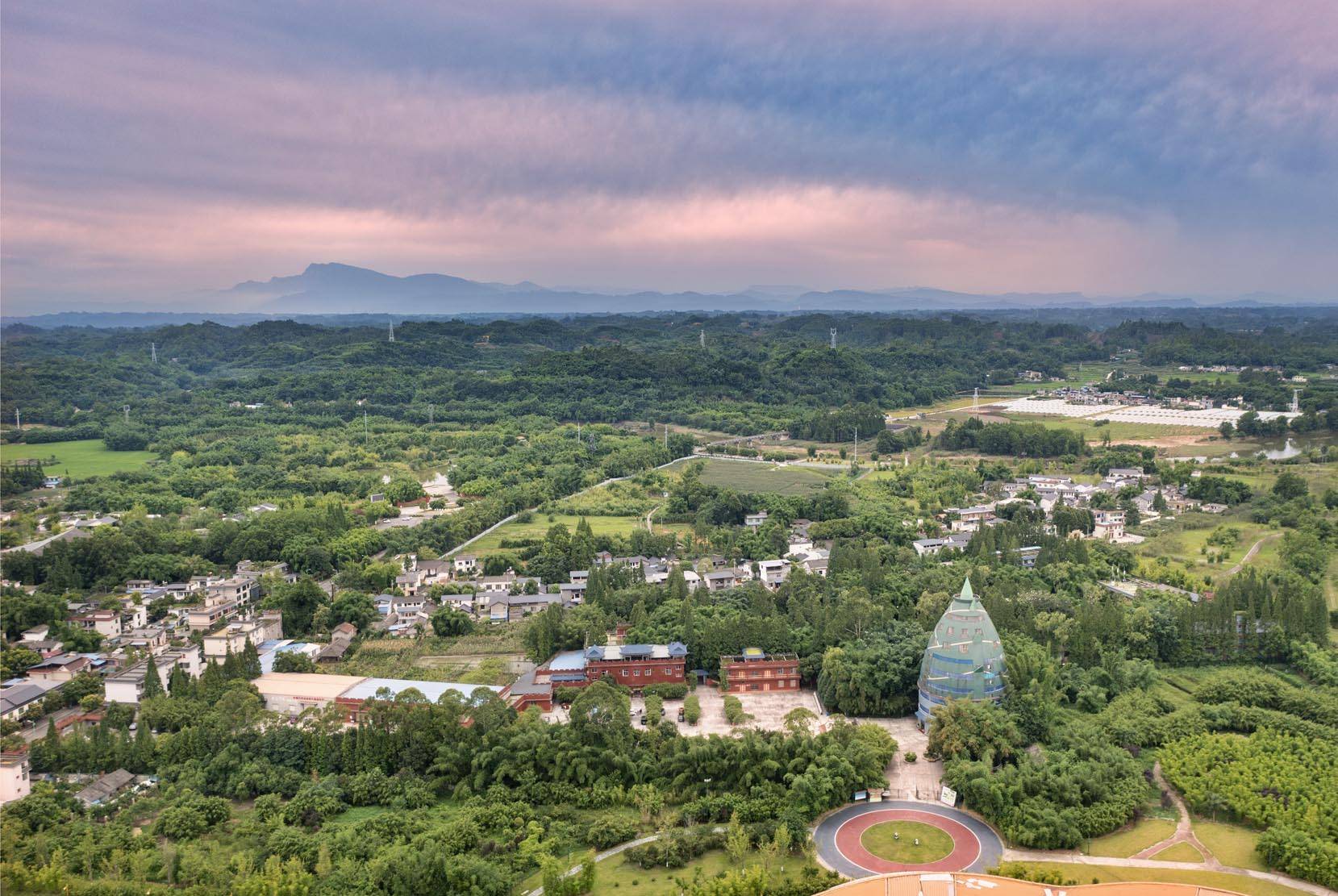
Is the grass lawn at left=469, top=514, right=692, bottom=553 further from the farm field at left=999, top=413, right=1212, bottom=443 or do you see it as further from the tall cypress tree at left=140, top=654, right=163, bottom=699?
the farm field at left=999, top=413, right=1212, bottom=443

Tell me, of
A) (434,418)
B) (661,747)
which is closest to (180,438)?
(434,418)

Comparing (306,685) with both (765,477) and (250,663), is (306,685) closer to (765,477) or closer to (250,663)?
(250,663)

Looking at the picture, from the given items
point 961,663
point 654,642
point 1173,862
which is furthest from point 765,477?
point 1173,862

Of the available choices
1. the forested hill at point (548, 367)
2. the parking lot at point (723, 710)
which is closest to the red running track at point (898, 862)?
the parking lot at point (723, 710)

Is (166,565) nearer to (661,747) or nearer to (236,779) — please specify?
(236,779)

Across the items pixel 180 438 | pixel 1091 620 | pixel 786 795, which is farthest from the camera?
pixel 180 438

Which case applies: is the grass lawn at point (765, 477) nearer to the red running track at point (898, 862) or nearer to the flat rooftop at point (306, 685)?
the flat rooftop at point (306, 685)

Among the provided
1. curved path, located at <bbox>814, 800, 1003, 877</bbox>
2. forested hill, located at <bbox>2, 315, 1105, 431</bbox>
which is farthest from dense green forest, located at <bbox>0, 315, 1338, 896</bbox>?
forested hill, located at <bbox>2, 315, 1105, 431</bbox>
